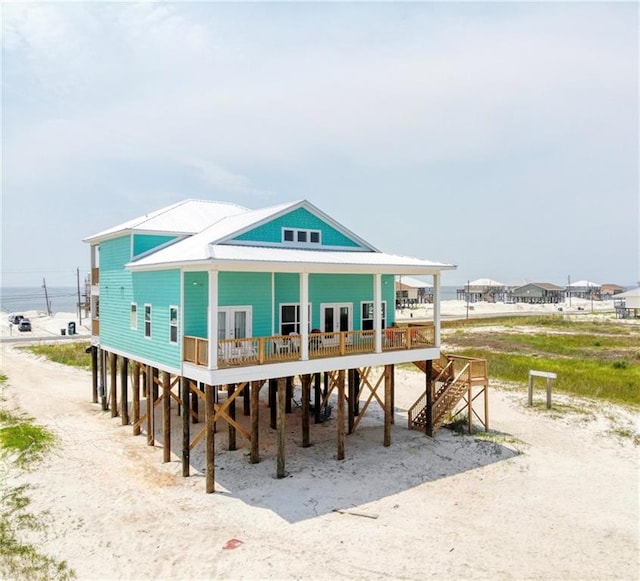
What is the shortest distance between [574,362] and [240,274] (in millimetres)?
30605

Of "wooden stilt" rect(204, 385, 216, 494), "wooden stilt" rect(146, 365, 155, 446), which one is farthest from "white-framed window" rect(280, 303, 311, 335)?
"wooden stilt" rect(146, 365, 155, 446)

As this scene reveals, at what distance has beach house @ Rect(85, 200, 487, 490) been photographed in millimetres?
15664

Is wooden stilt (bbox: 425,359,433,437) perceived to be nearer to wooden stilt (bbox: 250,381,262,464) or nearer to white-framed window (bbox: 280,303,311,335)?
white-framed window (bbox: 280,303,311,335)

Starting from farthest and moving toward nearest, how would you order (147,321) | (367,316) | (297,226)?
(367,316) → (297,226) → (147,321)

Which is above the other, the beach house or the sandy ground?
the beach house

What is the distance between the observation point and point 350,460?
58.0ft

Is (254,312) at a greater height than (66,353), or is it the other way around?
(254,312)

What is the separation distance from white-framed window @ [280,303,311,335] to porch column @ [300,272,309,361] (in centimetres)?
214

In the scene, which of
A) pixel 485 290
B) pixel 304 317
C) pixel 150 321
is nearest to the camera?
pixel 304 317

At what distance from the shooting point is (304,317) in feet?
51.6

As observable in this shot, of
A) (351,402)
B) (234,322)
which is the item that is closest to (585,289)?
(351,402)

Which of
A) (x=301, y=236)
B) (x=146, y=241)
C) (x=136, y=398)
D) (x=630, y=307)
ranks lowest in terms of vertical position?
(x=136, y=398)

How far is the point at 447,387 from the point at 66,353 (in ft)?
110

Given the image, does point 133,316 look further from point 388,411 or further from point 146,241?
point 388,411
